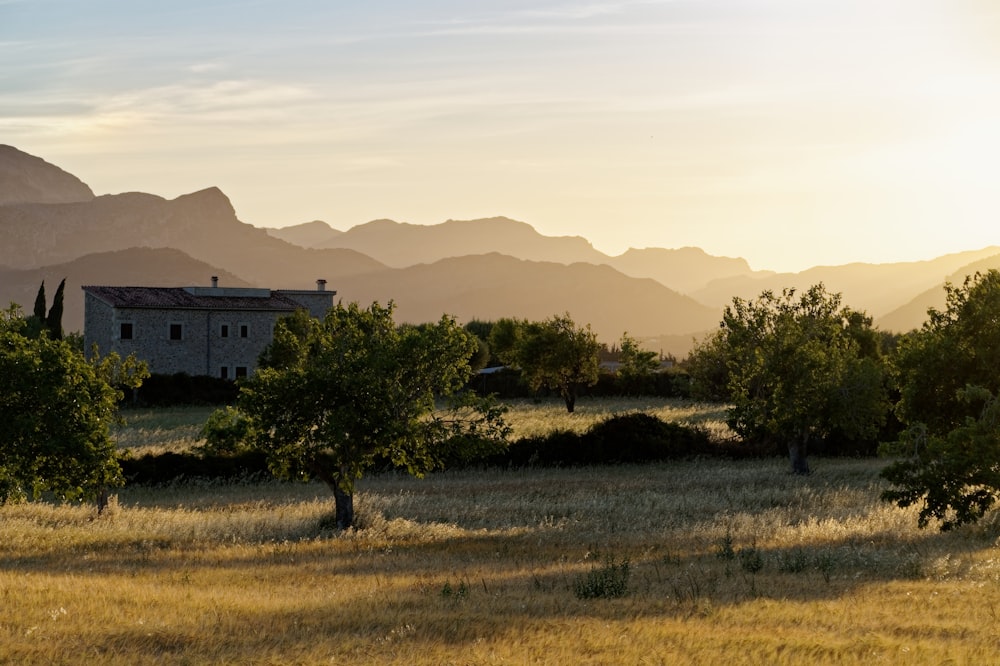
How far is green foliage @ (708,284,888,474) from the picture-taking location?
46.2m

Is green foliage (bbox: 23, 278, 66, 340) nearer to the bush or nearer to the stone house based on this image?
the stone house

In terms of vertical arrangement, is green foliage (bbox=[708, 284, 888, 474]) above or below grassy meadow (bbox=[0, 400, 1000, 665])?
above

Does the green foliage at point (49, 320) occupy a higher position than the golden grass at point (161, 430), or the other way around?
the green foliage at point (49, 320)

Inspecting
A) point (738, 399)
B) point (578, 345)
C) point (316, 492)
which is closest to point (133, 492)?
point (316, 492)

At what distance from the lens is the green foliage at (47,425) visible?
2772 centimetres

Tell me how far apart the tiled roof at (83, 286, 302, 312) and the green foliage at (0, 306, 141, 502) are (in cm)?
5861

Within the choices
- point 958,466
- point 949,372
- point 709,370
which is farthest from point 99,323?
point 958,466

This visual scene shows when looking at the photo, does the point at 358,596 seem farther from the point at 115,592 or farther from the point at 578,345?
the point at 578,345

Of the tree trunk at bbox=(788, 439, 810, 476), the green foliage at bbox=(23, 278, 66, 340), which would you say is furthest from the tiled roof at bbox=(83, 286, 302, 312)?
the tree trunk at bbox=(788, 439, 810, 476)

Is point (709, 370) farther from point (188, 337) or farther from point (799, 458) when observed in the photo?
point (188, 337)

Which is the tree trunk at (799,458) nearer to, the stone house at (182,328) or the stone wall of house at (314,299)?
the stone house at (182,328)

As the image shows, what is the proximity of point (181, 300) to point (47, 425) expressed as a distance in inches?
2439

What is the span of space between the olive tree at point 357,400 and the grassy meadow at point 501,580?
2.17 metres

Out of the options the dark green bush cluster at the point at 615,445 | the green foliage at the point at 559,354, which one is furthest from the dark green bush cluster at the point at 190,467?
the green foliage at the point at 559,354
